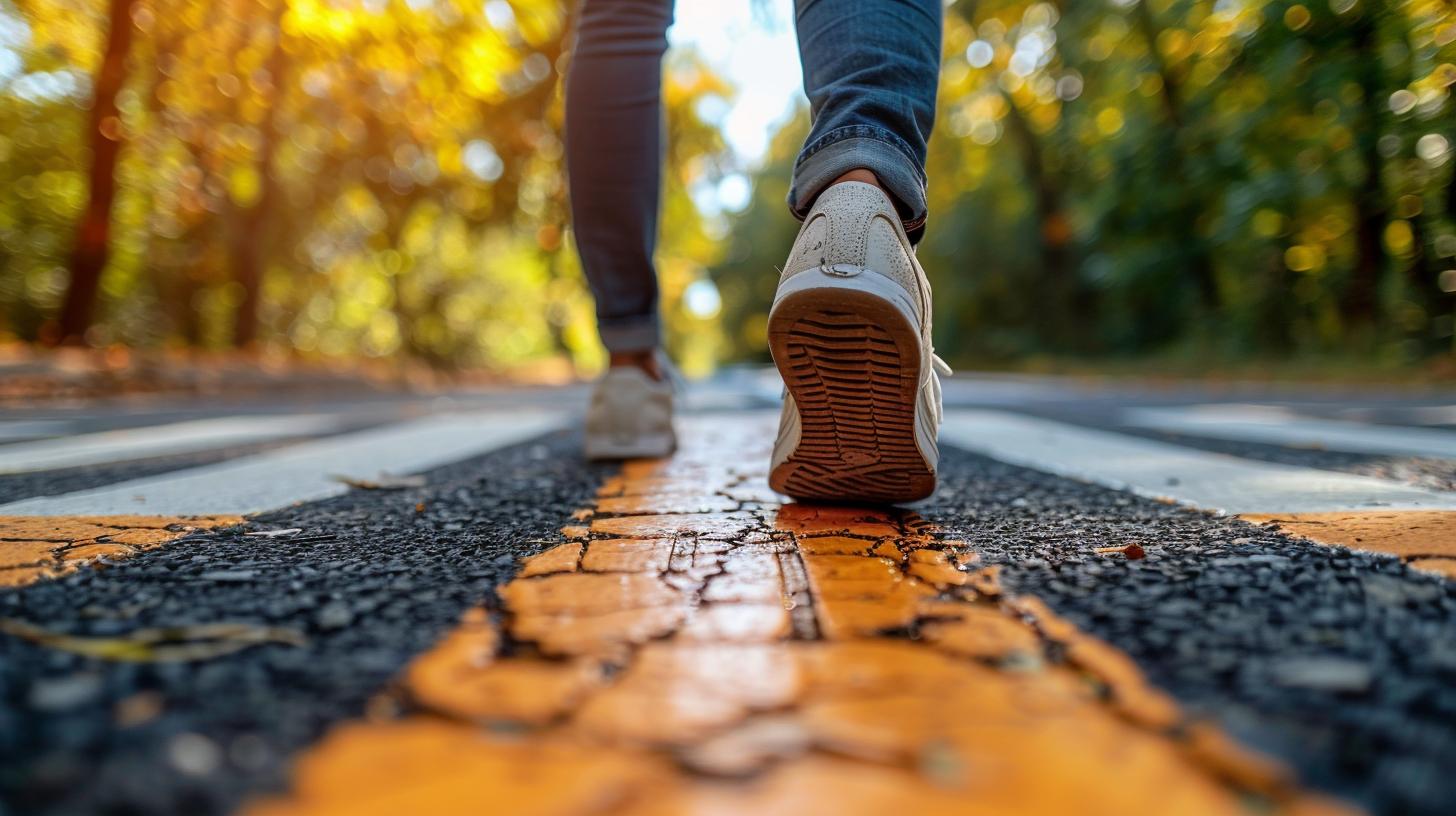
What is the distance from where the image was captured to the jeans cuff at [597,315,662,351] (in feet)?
5.87

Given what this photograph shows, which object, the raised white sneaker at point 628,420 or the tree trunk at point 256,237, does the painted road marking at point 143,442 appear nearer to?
the raised white sneaker at point 628,420

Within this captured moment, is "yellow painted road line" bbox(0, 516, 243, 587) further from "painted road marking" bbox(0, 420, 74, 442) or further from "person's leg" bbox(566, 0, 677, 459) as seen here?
"painted road marking" bbox(0, 420, 74, 442)

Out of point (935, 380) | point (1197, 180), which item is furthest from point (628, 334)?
point (1197, 180)

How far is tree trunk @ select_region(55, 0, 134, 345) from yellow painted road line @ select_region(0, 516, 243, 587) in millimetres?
8167


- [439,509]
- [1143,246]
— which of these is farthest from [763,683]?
[1143,246]

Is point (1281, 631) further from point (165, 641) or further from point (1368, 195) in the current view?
point (1368, 195)

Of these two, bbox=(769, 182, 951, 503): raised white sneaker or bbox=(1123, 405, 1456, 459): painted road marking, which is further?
bbox=(1123, 405, 1456, 459): painted road marking

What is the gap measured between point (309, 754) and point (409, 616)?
24 cm

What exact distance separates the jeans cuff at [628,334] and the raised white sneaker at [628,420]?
0.18ft

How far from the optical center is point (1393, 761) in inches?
18.0

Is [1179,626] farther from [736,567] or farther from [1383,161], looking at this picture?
[1383,161]

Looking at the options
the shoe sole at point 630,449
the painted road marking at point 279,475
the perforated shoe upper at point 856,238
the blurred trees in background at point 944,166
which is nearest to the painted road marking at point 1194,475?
the perforated shoe upper at point 856,238

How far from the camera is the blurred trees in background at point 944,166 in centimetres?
726

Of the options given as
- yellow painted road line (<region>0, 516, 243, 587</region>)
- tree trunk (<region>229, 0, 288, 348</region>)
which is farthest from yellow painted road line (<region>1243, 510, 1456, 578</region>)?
tree trunk (<region>229, 0, 288, 348</region>)
